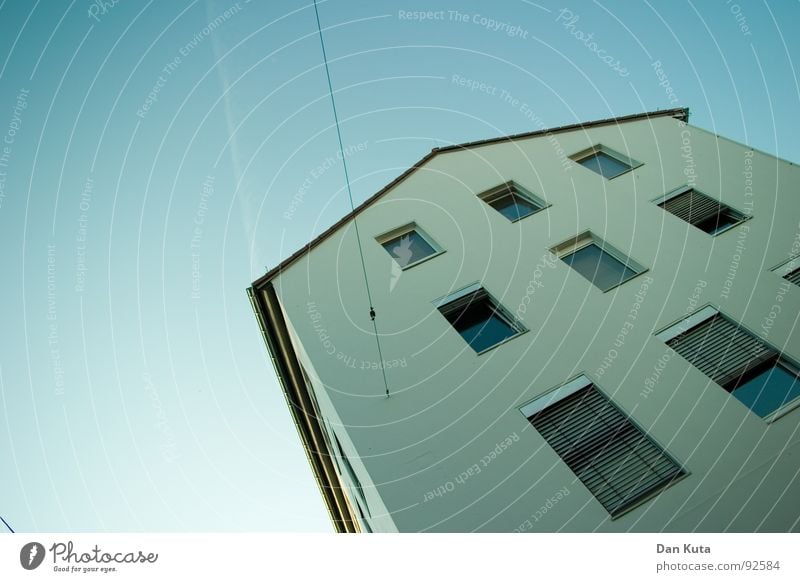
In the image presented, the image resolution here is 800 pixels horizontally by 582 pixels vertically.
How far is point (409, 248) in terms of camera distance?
11.6m

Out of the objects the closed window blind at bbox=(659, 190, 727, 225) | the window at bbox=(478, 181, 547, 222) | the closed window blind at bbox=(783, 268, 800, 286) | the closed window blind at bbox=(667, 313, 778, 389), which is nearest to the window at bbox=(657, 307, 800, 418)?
the closed window blind at bbox=(667, 313, 778, 389)

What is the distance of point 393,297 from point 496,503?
4.51m

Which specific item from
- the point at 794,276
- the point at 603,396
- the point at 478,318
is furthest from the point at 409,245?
the point at 794,276

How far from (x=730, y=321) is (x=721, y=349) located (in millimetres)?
630

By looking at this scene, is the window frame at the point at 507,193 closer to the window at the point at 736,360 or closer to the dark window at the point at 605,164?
the dark window at the point at 605,164

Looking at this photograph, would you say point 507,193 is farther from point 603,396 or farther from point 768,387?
point 768,387

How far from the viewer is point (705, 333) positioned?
8289 mm

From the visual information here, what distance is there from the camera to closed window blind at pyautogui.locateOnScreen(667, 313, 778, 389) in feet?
25.2

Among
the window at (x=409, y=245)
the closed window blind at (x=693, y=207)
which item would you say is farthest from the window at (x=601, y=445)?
the closed window blind at (x=693, y=207)

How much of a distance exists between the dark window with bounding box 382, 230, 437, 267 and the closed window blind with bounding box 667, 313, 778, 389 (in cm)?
505

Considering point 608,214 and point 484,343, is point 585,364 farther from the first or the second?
point 608,214

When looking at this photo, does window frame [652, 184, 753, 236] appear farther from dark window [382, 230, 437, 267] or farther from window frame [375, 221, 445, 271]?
dark window [382, 230, 437, 267]

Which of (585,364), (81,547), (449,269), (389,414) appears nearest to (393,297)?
(449,269)

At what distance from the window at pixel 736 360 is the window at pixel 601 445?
5.00 feet
